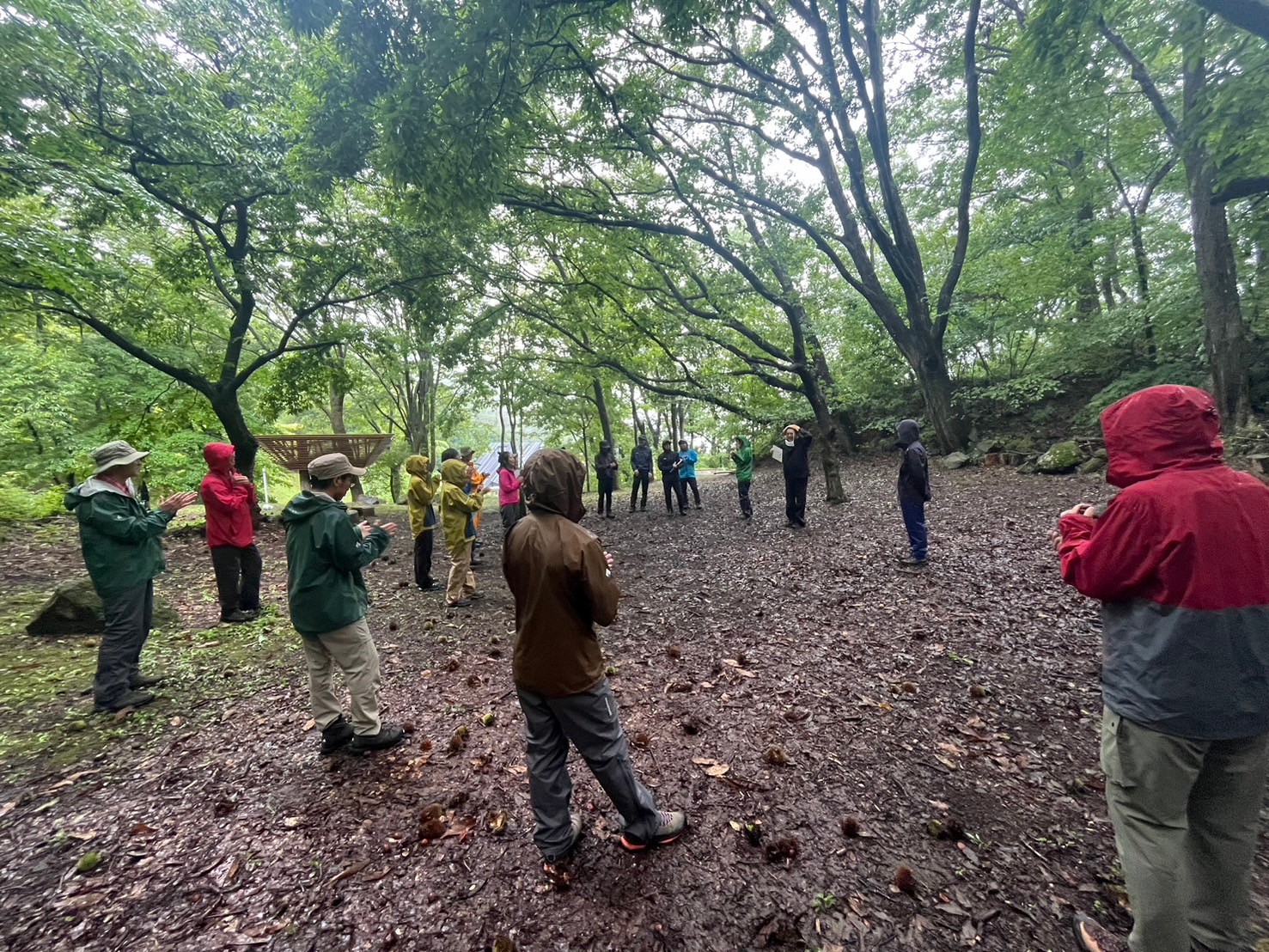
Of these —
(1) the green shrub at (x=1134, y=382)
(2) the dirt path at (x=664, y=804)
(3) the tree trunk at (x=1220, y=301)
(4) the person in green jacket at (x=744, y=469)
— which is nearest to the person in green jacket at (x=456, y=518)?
(2) the dirt path at (x=664, y=804)

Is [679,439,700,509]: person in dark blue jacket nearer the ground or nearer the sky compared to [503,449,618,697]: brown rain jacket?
nearer the sky

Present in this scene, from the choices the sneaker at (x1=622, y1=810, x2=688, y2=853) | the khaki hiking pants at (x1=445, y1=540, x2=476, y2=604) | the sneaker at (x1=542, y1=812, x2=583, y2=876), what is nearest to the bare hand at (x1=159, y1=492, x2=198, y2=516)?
the khaki hiking pants at (x1=445, y1=540, x2=476, y2=604)

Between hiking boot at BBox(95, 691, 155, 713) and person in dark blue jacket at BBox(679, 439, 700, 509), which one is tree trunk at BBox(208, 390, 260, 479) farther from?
person in dark blue jacket at BBox(679, 439, 700, 509)

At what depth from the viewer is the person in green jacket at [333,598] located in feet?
11.3

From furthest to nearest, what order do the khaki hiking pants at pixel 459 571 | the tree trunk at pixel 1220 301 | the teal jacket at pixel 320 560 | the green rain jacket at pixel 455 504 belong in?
the tree trunk at pixel 1220 301 → the khaki hiking pants at pixel 459 571 → the green rain jacket at pixel 455 504 → the teal jacket at pixel 320 560

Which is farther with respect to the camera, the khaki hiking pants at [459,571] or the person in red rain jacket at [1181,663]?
the khaki hiking pants at [459,571]

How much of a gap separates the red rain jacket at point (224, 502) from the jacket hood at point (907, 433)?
863 cm

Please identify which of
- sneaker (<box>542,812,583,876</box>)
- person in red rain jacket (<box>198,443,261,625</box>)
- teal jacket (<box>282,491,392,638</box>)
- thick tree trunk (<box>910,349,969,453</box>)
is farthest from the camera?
thick tree trunk (<box>910,349,969,453</box>)

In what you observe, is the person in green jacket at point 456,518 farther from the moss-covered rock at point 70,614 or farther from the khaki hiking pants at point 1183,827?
the khaki hiking pants at point 1183,827

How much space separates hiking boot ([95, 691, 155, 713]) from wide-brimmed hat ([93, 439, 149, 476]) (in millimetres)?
2045

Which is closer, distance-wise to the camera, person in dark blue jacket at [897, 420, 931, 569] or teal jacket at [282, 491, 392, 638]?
teal jacket at [282, 491, 392, 638]

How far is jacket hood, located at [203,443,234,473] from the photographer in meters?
5.95

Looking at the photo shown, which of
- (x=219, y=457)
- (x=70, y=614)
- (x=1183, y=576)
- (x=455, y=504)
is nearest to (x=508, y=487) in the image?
(x=455, y=504)

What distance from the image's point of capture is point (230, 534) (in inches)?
249
